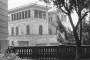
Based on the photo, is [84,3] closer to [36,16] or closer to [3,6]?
[3,6]

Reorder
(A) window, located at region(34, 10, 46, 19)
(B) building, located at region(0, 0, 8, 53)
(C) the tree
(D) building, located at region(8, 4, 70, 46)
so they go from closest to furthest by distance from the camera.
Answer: (B) building, located at region(0, 0, 8, 53), (C) the tree, (D) building, located at region(8, 4, 70, 46), (A) window, located at region(34, 10, 46, 19)

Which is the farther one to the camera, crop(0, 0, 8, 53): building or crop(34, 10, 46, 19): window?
crop(34, 10, 46, 19): window

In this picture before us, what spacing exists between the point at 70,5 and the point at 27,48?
4.52 m

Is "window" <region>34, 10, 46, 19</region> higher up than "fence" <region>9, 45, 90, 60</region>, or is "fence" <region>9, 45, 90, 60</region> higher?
"window" <region>34, 10, 46, 19</region>

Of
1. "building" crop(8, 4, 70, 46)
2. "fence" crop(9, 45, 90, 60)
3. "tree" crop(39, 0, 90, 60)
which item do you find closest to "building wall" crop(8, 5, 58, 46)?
"building" crop(8, 4, 70, 46)

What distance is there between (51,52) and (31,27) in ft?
90.9

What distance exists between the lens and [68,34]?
15570mm

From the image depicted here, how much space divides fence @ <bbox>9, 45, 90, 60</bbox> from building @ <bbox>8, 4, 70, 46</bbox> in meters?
26.4

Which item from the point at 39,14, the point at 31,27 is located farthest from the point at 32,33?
the point at 39,14

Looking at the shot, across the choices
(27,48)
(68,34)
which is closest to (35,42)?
(68,34)

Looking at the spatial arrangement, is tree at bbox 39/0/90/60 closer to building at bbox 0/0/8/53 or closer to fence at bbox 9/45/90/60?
fence at bbox 9/45/90/60

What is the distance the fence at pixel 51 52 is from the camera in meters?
10.8

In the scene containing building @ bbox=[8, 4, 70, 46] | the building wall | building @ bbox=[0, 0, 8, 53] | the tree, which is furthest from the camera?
building @ bbox=[8, 4, 70, 46]

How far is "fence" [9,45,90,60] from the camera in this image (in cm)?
1083
